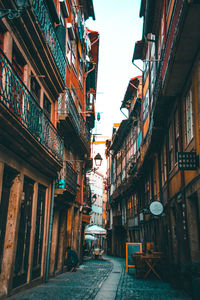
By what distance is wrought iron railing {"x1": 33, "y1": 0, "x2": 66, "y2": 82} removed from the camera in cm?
1067

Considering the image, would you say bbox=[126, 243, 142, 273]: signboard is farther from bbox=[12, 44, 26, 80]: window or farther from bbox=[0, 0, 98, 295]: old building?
bbox=[12, 44, 26, 80]: window

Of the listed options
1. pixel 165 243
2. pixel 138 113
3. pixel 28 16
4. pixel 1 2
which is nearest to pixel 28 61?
pixel 28 16

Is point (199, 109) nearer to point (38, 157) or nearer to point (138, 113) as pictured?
point (38, 157)

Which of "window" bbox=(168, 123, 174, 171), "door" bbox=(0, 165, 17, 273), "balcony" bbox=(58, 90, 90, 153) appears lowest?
"door" bbox=(0, 165, 17, 273)

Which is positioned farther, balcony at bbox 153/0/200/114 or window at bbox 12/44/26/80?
window at bbox 12/44/26/80

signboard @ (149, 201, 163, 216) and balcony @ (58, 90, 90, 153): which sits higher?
balcony @ (58, 90, 90, 153)

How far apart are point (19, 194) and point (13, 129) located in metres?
2.32

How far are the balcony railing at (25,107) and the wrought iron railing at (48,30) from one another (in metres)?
2.38

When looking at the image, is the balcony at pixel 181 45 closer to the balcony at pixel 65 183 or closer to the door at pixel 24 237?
the door at pixel 24 237

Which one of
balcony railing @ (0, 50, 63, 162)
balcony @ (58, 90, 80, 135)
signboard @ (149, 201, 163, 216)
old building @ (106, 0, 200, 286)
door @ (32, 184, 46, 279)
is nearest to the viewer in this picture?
balcony railing @ (0, 50, 63, 162)

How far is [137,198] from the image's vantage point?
1099 inches

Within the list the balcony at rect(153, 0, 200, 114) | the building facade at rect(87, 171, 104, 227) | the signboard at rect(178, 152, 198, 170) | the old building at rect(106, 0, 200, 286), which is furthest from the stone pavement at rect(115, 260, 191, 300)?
the building facade at rect(87, 171, 104, 227)

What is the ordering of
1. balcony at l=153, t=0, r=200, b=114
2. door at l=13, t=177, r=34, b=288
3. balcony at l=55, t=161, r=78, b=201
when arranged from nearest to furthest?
1. balcony at l=153, t=0, r=200, b=114
2. door at l=13, t=177, r=34, b=288
3. balcony at l=55, t=161, r=78, b=201

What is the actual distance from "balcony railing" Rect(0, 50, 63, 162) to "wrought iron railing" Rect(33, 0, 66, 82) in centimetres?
238
